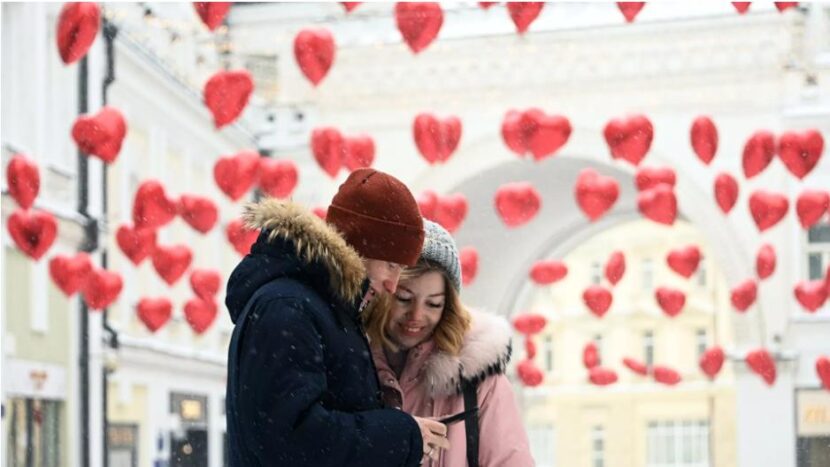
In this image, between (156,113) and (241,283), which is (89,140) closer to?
(156,113)

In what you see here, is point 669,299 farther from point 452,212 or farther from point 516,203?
point 452,212

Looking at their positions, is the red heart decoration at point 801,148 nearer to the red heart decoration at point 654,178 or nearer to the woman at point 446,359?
the red heart decoration at point 654,178

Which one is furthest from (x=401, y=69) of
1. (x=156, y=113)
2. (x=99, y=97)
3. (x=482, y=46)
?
(x=99, y=97)

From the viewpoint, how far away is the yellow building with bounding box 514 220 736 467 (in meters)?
36.9

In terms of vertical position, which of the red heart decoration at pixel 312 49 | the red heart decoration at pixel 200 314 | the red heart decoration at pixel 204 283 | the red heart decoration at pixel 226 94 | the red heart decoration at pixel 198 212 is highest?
the red heart decoration at pixel 312 49

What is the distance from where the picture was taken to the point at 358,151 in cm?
1177

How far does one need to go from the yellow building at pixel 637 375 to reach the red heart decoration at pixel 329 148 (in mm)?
25021

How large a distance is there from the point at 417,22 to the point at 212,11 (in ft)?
4.64

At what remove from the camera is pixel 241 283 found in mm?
2631

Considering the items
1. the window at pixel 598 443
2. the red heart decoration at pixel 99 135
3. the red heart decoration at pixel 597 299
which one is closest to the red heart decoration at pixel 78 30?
the red heart decoration at pixel 99 135

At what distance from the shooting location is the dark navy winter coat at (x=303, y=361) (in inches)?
98.0

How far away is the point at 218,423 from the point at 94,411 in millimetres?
3415

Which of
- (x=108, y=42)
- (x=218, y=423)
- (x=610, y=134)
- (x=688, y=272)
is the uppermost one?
(x=108, y=42)

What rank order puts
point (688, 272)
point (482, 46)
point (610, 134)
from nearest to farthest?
point (610, 134), point (688, 272), point (482, 46)
